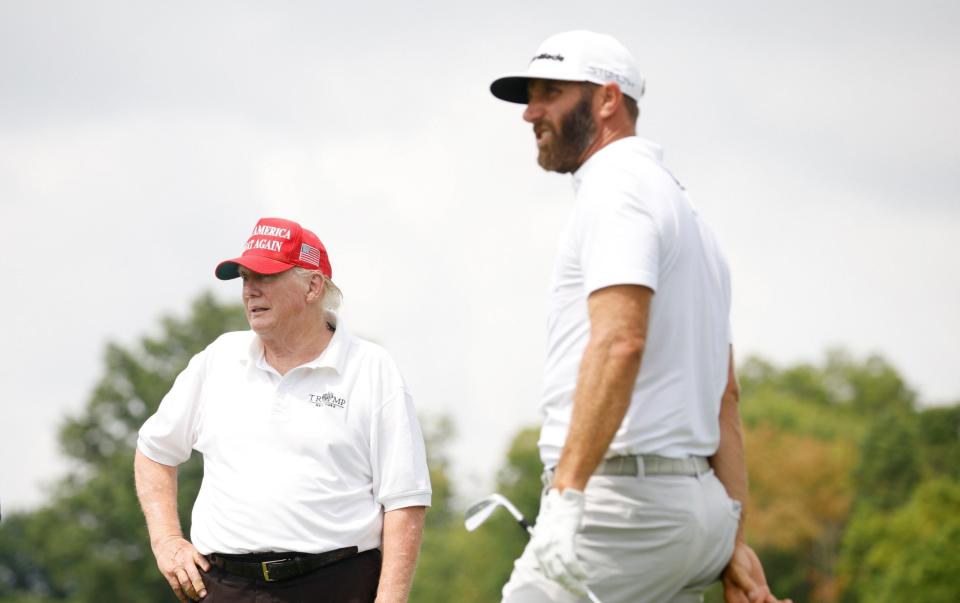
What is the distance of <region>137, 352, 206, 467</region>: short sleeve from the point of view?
690cm

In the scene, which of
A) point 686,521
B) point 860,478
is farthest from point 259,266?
point 860,478

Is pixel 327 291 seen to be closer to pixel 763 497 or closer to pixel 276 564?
pixel 276 564

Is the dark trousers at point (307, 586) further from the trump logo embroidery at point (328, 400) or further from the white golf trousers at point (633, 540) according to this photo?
the white golf trousers at point (633, 540)

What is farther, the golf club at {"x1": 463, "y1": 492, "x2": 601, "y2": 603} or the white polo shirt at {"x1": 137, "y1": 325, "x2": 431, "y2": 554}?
the white polo shirt at {"x1": 137, "y1": 325, "x2": 431, "y2": 554}

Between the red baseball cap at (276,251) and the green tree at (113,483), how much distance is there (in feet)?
150

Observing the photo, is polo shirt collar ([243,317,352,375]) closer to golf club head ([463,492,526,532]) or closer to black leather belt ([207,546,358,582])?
black leather belt ([207,546,358,582])

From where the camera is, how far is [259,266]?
6.82 m

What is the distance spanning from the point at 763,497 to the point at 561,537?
3364 inches

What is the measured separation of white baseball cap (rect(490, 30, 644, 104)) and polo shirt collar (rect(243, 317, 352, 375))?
1.93 meters

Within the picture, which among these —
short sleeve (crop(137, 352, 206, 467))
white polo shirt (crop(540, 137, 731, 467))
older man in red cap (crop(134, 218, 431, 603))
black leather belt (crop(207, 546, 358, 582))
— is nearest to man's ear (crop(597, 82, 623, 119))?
white polo shirt (crop(540, 137, 731, 467))

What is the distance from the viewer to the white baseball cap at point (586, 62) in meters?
5.22

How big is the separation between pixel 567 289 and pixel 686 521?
0.85m

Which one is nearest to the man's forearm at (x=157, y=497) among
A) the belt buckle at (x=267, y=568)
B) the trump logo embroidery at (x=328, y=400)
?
the belt buckle at (x=267, y=568)

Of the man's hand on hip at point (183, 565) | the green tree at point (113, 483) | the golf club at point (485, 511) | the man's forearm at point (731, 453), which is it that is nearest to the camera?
the man's forearm at point (731, 453)
